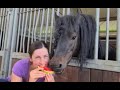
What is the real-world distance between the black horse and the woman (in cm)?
24

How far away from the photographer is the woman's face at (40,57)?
1.41 metres

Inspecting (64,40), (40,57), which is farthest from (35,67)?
(64,40)

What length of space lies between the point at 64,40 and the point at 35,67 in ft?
1.43

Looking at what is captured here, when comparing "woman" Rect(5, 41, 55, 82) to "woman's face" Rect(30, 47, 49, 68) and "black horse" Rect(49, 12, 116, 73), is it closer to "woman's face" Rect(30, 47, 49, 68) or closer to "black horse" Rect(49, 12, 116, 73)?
"woman's face" Rect(30, 47, 49, 68)

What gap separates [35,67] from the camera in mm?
1478

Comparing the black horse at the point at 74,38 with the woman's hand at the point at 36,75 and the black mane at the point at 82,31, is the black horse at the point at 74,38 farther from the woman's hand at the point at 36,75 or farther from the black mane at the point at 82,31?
the woman's hand at the point at 36,75

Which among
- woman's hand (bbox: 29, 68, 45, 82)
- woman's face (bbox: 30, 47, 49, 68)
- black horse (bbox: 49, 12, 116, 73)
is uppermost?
black horse (bbox: 49, 12, 116, 73)

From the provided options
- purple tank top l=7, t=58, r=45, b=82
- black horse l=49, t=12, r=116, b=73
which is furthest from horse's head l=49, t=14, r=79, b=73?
purple tank top l=7, t=58, r=45, b=82

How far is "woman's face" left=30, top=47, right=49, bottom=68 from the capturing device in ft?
4.62

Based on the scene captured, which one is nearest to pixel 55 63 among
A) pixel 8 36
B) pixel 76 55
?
pixel 76 55

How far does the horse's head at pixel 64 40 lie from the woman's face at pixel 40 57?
0.22m

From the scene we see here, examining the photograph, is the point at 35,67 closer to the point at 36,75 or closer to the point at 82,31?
the point at 36,75
